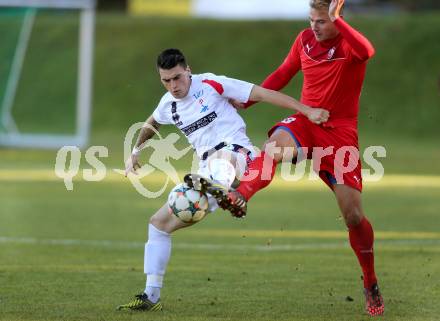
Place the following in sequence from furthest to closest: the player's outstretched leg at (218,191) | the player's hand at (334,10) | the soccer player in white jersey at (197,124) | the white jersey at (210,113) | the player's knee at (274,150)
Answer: the white jersey at (210,113) → the soccer player in white jersey at (197,124) → the player's knee at (274,150) → the player's hand at (334,10) → the player's outstretched leg at (218,191)

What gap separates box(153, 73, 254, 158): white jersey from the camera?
29.2ft

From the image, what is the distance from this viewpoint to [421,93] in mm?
38688

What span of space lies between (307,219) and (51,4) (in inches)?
638

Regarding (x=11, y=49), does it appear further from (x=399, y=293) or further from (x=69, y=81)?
(x=399, y=293)

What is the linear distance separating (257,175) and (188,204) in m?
0.58

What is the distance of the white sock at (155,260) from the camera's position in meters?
8.84

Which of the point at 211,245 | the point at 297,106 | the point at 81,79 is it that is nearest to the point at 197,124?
the point at 297,106

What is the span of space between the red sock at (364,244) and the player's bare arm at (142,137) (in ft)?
6.10

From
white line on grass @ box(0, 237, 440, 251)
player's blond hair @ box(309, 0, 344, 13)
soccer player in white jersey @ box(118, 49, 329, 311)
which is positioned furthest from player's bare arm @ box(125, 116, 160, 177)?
white line on grass @ box(0, 237, 440, 251)

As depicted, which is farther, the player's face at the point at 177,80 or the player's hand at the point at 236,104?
the player's hand at the point at 236,104

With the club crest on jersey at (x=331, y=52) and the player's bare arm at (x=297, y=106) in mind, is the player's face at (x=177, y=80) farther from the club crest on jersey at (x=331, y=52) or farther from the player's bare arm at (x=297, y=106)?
the club crest on jersey at (x=331, y=52)

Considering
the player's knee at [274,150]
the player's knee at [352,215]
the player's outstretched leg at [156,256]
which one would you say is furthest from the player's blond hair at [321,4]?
the player's outstretched leg at [156,256]

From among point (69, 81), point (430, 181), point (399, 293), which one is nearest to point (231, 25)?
point (69, 81)

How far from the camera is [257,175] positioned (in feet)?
27.6
